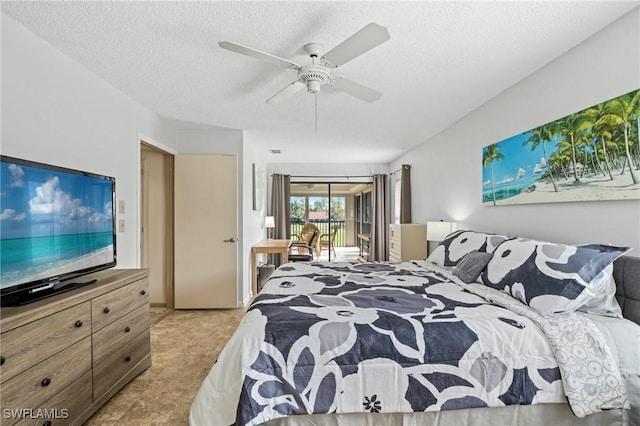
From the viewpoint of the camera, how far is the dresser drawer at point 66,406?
4.78ft

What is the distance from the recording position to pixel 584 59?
6.79 feet

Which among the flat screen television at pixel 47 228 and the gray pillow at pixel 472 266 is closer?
the flat screen television at pixel 47 228

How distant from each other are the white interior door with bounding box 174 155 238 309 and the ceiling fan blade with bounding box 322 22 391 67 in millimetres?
2507

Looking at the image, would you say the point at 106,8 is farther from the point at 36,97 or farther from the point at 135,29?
the point at 36,97

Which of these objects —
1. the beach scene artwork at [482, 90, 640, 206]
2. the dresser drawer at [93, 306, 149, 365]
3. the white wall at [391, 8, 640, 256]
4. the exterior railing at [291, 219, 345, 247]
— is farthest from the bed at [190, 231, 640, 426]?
the exterior railing at [291, 219, 345, 247]

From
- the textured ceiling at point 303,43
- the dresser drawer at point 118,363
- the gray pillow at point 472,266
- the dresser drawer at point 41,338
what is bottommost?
the dresser drawer at point 118,363

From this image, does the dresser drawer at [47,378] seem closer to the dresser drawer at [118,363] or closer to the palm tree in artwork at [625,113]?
the dresser drawer at [118,363]

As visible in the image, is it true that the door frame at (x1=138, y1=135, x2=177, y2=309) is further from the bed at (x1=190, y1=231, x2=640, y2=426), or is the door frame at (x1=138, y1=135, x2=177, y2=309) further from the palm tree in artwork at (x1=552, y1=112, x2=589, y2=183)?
the palm tree in artwork at (x1=552, y1=112, x2=589, y2=183)

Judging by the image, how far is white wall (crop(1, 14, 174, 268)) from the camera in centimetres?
184

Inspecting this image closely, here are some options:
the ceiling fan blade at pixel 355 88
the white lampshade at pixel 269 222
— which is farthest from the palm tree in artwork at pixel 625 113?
the white lampshade at pixel 269 222

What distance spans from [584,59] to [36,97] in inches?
143

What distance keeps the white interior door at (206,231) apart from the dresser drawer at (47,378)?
225 cm

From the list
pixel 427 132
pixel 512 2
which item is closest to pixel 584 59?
pixel 512 2

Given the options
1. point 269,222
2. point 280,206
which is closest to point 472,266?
point 269,222
